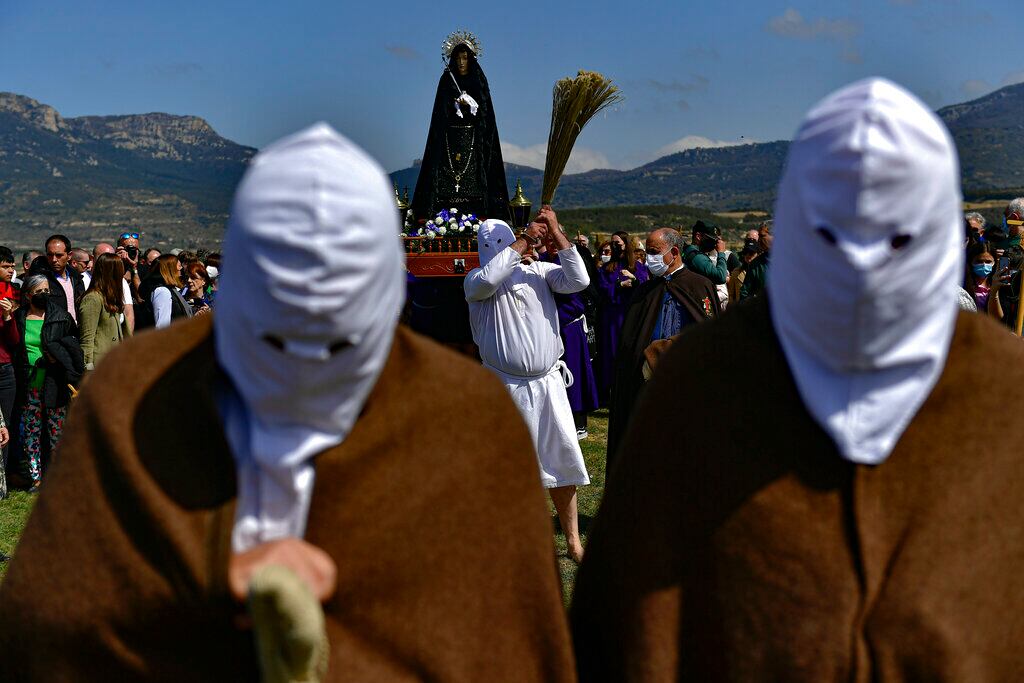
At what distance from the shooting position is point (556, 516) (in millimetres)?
9094

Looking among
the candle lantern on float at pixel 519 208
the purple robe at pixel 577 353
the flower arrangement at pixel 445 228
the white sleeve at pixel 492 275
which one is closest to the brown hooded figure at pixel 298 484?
the white sleeve at pixel 492 275

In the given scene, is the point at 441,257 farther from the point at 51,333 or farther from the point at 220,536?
the point at 220,536

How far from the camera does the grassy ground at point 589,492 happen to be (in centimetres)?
728

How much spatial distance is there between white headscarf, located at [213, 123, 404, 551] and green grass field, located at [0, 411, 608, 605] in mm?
4060

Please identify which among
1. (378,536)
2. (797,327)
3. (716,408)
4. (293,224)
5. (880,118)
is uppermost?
(880,118)

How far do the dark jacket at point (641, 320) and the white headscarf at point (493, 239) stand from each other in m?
1.17

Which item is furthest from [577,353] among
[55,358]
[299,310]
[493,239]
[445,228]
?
[299,310]

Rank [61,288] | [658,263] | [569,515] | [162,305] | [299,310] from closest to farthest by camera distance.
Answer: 1. [299,310]
2. [569,515]
3. [658,263]
4. [162,305]
5. [61,288]

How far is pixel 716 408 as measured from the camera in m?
2.93

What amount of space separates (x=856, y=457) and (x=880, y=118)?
2.67 feet

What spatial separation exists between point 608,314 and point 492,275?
6194mm

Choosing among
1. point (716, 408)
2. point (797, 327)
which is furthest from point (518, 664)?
point (797, 327)

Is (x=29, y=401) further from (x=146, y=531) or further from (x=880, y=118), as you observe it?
(x=880, y=118)

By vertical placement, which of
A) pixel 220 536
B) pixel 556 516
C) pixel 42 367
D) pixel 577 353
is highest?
pixel 220 536
